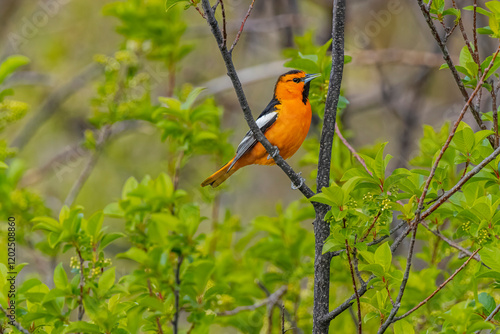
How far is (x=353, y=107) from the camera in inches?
285

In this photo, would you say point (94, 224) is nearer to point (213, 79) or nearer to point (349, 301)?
point (349, 301)

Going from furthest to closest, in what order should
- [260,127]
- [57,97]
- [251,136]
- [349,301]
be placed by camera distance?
[57,97] < [260,127] < [251,136] < [349,301]

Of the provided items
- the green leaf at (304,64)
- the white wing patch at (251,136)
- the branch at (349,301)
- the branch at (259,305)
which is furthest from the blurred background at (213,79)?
the branch at (349,301)

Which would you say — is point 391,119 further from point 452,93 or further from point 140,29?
point 140,29

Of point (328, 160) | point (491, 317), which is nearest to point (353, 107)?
point (328, 160)

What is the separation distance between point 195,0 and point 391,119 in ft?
25.2

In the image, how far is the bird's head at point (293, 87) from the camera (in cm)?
457

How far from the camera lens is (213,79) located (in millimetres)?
7914

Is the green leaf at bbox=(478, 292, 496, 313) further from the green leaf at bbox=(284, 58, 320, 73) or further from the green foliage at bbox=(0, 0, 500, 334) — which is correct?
the green leaf at bbox=(284, 58, 320, 73)

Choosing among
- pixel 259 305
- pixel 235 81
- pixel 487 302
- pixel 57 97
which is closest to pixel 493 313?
pixel 487 302

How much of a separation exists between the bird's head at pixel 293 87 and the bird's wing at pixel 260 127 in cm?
10

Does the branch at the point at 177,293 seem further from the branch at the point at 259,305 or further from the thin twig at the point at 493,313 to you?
the thin twig at the point at 493,313

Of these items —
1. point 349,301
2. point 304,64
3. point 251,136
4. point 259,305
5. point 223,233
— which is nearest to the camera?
point 349,301

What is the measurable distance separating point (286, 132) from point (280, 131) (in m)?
0.06
